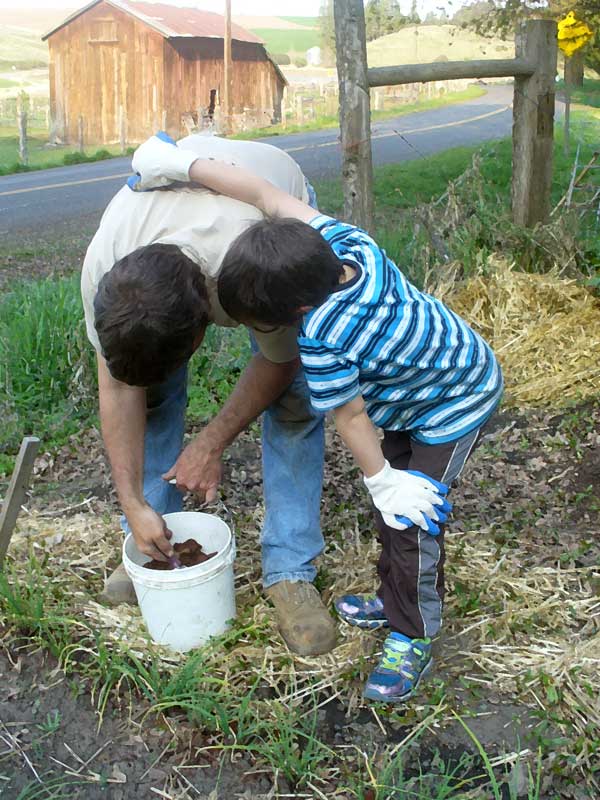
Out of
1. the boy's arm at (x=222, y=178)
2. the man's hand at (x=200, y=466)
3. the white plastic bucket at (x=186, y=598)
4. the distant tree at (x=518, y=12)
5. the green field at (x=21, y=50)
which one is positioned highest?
the green field at (x=21, y=50)

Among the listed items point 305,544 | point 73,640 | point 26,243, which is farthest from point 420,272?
point 26,243

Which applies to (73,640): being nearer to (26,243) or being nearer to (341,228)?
(341,228)

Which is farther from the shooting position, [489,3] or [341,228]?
[489,3]

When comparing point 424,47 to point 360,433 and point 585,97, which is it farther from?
point 360,433

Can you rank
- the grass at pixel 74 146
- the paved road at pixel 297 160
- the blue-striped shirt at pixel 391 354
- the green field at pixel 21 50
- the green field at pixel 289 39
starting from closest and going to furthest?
1. the blue-striped shirt at pixel 391 354
2. the paved road at pixel 297 160
3. the grass at pixel 74 146
4. the green field at pixel 21 50
5. the green field at pixel 289 39

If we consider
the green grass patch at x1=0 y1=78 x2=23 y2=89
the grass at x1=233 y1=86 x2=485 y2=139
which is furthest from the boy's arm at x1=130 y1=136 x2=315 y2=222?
the green grass patch at x1=0 y1=78 x2=23 y2=89

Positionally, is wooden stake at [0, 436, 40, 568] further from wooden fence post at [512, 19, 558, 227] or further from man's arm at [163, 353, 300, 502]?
wooden fence post at [512, 19, 558, 227]

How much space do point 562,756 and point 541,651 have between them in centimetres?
38

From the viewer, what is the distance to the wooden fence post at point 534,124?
486 centimetres

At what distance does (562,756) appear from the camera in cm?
206

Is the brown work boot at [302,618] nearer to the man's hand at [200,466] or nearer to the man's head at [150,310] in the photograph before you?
the man's hand at [200,466]

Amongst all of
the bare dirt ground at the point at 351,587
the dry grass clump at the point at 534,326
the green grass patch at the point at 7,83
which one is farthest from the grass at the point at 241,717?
the green grass patch at the point at 7,83

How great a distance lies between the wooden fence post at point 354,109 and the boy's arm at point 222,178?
1.84 m

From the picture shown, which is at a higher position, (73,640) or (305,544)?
(305,544)
